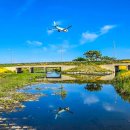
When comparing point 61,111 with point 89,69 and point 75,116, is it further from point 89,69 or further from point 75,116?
point 89,69

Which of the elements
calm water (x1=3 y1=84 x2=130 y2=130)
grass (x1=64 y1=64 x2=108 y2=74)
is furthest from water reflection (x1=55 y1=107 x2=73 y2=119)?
grass (x1=64 y1=64 x2=108 y2=74)

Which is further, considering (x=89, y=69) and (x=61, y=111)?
(x=89, y=69)

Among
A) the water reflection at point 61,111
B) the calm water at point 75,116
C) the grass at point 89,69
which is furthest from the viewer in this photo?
the grass at point 89,69

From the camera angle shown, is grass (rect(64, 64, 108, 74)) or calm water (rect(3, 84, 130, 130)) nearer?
calm water (rect(3, 84, 130, 130))

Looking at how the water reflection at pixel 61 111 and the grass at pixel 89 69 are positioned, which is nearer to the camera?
the water reflection at pixel 61 111

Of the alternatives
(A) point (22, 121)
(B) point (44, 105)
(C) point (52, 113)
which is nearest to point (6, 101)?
(B) point (44, 105)

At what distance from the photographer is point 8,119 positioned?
30.2 m

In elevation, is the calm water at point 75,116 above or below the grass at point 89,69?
below

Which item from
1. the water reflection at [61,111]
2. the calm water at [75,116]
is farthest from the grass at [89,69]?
the water reflection at [61,111]

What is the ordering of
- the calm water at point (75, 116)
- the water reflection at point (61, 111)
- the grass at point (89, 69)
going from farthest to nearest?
the grass at point (89, 69) → the water reflection at point (61, 111) → the calm water at point (75, 116)

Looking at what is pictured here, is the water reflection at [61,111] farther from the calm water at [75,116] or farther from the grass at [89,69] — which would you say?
the grass at [89,69]

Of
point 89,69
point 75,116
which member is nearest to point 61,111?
point 75,116

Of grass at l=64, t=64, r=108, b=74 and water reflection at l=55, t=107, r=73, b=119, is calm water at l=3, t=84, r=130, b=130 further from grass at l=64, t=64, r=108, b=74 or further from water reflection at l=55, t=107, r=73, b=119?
grass at l=64, t=64, r=108, b=74

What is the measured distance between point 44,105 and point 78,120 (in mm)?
10439
